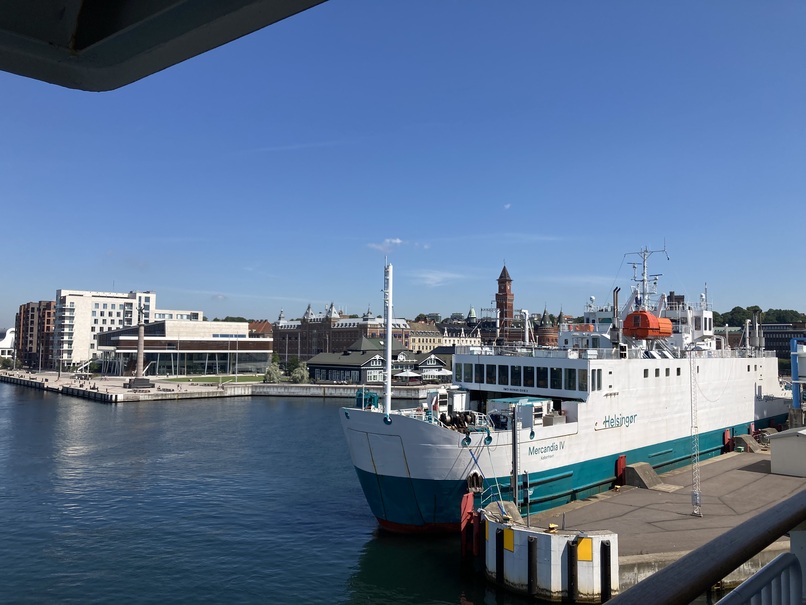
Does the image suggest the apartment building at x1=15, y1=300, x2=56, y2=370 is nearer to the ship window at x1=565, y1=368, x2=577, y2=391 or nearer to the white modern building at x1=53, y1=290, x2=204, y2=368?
the white modern building at x1=53, y1=290, x2=204, y2=368

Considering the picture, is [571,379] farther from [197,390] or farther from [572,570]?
[197,390]

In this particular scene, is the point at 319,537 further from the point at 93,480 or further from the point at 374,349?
the point at 374,349

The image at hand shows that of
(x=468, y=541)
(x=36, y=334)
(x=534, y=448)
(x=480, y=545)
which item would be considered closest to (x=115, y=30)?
(x=480, y=545)

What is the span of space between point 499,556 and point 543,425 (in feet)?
22.1

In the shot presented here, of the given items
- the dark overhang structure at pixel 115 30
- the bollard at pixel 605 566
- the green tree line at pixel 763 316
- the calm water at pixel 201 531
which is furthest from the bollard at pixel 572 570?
the green tree line at pixel 763 316

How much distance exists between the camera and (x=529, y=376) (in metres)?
28.8

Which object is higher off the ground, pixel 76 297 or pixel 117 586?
pixel 76 297

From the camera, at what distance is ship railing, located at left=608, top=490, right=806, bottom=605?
1835 millimetres

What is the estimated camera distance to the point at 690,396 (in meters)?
33.3

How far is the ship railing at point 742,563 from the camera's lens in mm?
1835

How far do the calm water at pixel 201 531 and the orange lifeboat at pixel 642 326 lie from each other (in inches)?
686

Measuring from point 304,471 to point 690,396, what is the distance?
2224 cm

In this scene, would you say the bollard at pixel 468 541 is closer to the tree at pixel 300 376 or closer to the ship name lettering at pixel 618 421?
the ship name lettering at pixel 618 421

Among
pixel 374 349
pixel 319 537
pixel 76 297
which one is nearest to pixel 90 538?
pixel 319 537
